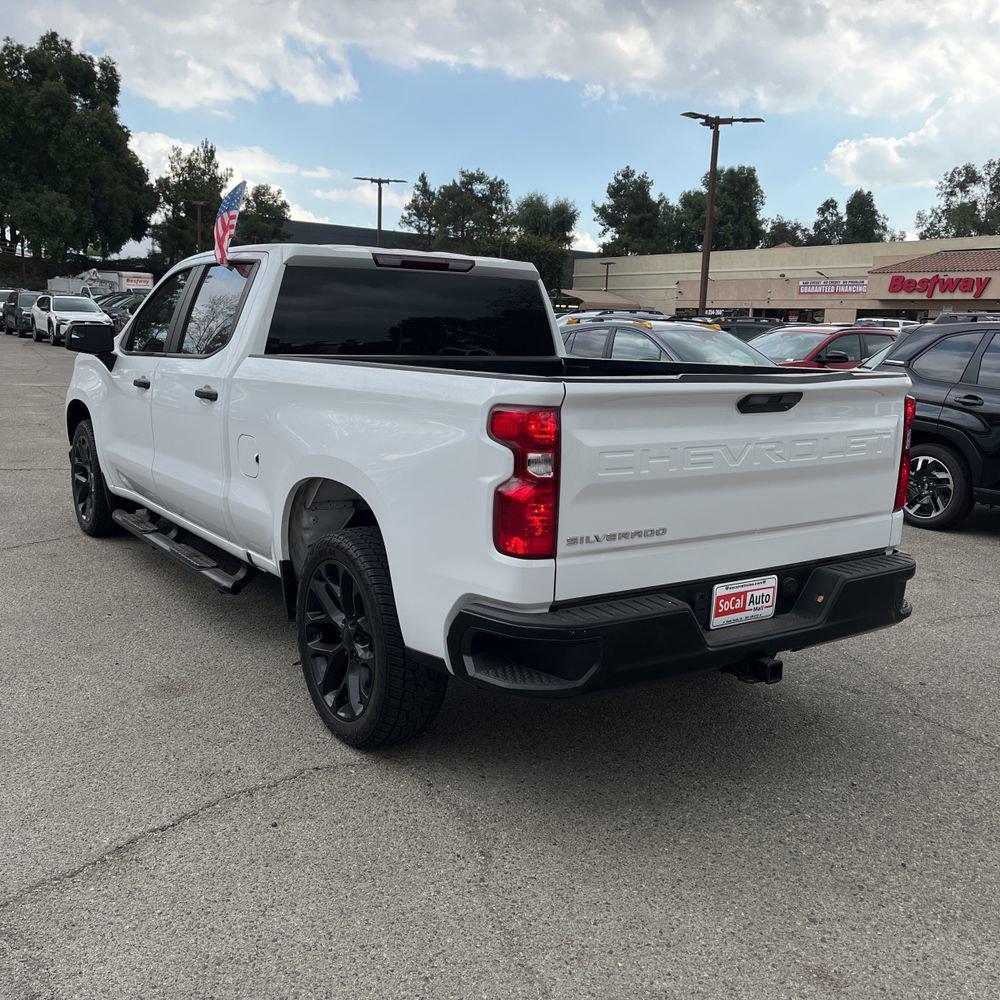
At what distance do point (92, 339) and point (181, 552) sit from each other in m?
1.71

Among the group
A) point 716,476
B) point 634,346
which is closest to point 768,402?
point 716,476

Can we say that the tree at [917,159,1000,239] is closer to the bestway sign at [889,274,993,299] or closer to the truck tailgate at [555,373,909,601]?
the bestway sign at [889,274,993,299]

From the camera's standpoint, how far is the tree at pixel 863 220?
113875 millimetres

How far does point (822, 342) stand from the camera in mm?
13219

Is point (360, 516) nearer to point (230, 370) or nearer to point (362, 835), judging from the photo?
point (230, 370)

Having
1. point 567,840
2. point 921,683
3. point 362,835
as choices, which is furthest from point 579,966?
point 921,683

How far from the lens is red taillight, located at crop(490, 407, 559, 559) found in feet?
8.96

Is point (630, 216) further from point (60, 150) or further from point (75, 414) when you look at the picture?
point (75, 414)

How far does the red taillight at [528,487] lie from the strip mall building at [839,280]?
2002 inches

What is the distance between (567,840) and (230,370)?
2569 millimetres

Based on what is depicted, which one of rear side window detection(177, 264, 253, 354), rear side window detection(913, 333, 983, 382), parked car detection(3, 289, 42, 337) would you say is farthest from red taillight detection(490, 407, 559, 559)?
parked car detection(3, 289, 42, 337)

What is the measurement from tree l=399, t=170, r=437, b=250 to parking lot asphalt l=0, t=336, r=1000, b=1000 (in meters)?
99.1

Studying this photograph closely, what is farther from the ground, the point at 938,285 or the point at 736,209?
the point at 736,209

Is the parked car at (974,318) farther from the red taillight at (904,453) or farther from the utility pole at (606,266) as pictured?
the utility pole at (606,266)
